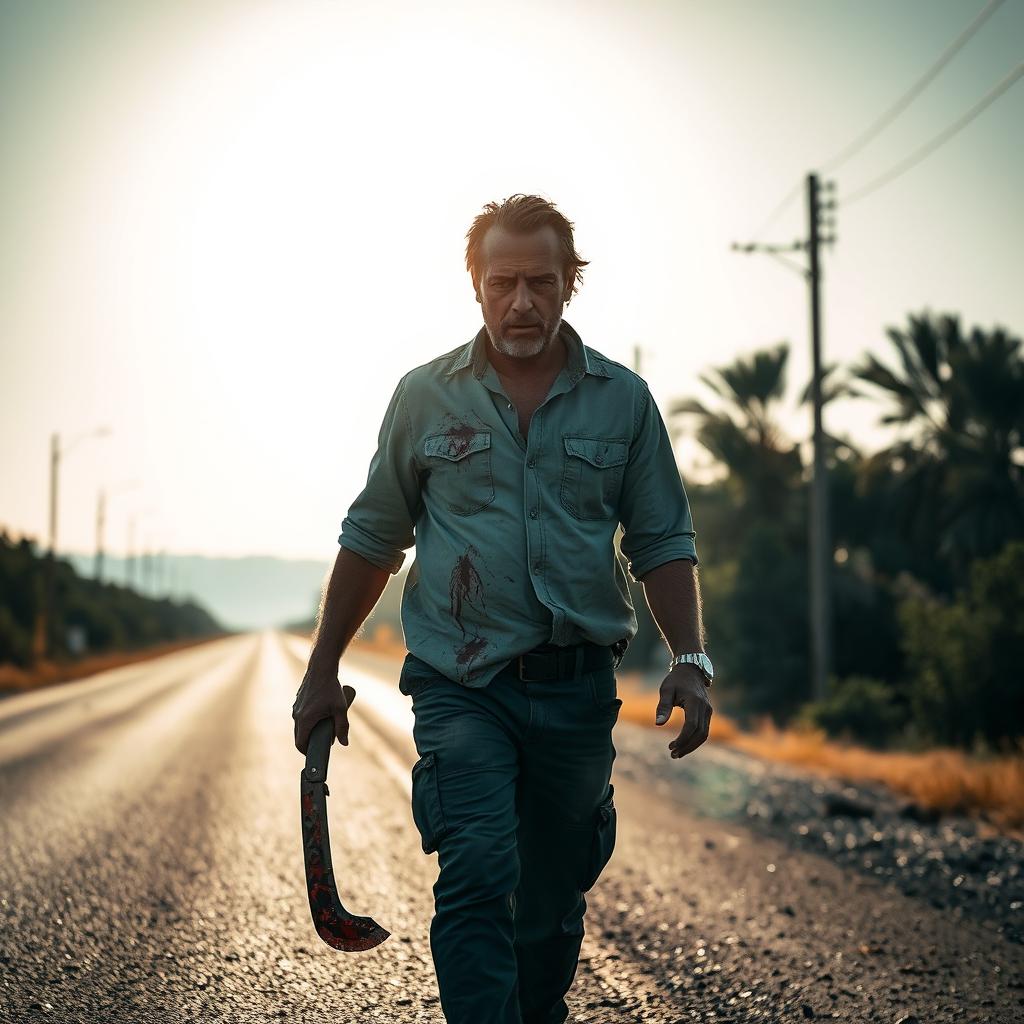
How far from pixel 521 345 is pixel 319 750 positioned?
44.0 inches

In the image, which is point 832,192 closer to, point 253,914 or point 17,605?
point 253,914

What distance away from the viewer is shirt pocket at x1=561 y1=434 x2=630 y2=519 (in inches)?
126

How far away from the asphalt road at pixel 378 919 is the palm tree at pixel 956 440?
19592mm

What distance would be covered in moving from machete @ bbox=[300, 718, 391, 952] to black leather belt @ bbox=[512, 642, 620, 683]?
0.53 metres

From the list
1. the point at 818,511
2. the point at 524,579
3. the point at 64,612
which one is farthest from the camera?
the point at 64,612

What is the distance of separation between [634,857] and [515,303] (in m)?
4.69

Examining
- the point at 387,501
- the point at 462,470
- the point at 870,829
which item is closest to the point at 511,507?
the point at 462,470

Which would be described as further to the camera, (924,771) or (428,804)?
(924,771)

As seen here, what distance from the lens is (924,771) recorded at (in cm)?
1130

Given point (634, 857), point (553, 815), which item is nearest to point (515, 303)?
point (553, 815)

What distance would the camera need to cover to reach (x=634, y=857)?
721 cm

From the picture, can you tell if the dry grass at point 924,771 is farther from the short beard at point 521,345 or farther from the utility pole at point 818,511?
the short beard at point 521,345

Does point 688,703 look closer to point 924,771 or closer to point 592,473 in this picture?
point 592,473

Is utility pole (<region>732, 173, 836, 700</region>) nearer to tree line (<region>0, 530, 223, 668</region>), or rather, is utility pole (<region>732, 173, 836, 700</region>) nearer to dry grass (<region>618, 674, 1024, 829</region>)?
dry grass (<region>618, 674, 1024, 829</region>)
